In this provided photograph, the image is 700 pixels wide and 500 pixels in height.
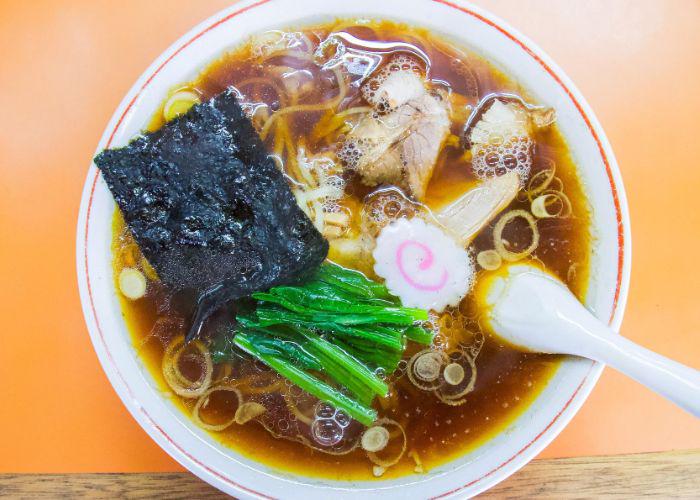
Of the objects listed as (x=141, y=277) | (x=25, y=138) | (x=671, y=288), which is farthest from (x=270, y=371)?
(x=671, y=288)

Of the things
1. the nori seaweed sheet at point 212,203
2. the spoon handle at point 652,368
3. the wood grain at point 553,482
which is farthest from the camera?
the wood grain at point 553,482

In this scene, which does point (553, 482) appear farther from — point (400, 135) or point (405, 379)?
point (400, 135)

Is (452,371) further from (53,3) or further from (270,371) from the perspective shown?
(53,3)

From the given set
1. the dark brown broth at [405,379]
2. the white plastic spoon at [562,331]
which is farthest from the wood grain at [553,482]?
the white plastic spoon at [562,331]

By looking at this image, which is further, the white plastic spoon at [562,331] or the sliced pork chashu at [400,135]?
the sliced pork chashu at [400,135]

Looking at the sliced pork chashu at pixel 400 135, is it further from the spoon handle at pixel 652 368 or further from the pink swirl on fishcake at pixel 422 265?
the spoon handle at pixel 652 368

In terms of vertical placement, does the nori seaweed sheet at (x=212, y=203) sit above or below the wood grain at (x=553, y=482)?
above

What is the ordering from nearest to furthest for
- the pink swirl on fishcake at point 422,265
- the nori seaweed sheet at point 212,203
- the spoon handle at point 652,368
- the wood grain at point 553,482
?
the spoon handle at point 652,368
the nori seaweed sheet at point 212,203
the pink swirl on fishcake at point 422,265
the wood grain at point 553,482
